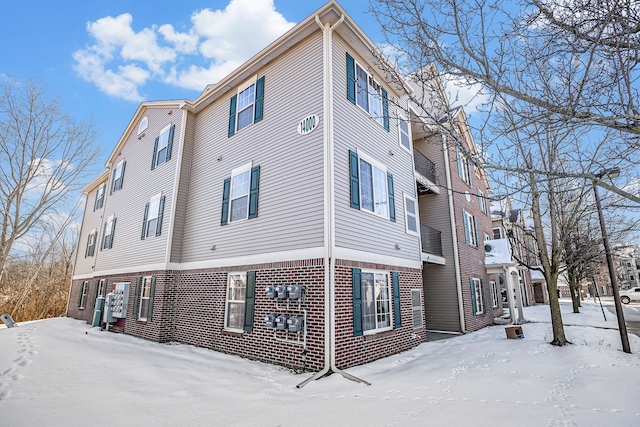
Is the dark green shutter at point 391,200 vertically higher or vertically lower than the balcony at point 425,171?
lower

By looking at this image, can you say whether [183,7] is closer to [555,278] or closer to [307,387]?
[307,387]

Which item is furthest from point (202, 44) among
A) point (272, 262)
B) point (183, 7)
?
point (272, 262)

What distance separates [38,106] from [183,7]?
345 inches

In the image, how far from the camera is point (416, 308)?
33.6 feet

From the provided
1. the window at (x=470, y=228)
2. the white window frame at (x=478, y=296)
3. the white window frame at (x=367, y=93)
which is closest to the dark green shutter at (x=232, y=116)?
the white window frame at (x=367, y=93)

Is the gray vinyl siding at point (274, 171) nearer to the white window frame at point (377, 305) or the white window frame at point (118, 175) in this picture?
the white window frame at point (377, 305)

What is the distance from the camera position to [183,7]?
37.5ft

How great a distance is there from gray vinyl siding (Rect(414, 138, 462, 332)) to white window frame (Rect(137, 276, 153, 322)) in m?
10.9

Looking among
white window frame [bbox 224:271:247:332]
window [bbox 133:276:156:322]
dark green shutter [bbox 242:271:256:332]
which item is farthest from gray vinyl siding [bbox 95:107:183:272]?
dark green shutter [bbox 242:271:256:332]

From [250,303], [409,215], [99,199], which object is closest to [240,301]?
[250,303]

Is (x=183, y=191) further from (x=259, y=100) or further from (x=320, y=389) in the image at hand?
(x=320, y=389)

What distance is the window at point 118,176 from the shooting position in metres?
15.5

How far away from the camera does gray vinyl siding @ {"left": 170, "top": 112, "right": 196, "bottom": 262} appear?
10.8m

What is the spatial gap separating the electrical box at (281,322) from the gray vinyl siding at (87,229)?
48.1ft
